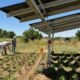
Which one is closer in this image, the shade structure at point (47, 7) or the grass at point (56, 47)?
the shade structure at point (47, 7)

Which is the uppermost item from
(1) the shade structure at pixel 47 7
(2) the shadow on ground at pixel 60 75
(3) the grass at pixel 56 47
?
(1) the shade structure at pixel 47 7

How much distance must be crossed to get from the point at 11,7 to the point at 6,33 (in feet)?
319

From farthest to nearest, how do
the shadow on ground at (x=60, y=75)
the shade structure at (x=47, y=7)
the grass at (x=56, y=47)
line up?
1. the grass at (x=56, y=47)
2. the shadow on ground at (x=60, y=75)
3. the shade structure at (x=47, y=7)

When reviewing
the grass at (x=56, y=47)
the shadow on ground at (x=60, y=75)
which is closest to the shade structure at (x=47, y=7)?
the shadow on ground at (x=60, y=75)

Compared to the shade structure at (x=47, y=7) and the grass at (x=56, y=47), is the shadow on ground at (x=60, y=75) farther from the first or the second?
the grass at (x=56, y=47)

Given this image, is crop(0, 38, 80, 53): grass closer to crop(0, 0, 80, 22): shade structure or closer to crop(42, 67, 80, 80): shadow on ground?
crop(42, 67, 80, 80): shadow on ground

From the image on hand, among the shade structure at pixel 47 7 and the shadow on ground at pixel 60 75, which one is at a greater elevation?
the shade structure at pixel 47 7

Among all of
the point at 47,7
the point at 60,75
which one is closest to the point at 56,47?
the point at 60,75

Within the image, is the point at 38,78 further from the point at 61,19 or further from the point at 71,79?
the point at 61,19

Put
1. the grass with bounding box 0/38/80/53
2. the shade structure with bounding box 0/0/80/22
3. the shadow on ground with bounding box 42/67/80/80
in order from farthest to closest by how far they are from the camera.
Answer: the grass with bounding box 0/38/80/53
the shadow on ground with bounding box 42/67/80/80
the shade structure with bounding box 0/0/80/22

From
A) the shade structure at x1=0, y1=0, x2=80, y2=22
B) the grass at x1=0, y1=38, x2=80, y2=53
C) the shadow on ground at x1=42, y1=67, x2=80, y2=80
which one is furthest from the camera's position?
the grass at x1=0, y1=38, x2=80, y2=53

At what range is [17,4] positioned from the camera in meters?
7.87

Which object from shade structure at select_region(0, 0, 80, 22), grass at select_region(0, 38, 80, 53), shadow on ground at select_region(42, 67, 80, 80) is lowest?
A: shadow on ground at select_region(42, 67, 80, 80)

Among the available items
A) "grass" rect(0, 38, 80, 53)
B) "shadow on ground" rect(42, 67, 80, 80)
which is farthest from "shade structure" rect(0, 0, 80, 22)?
"grass" rect(0, 38, 80, 53)
